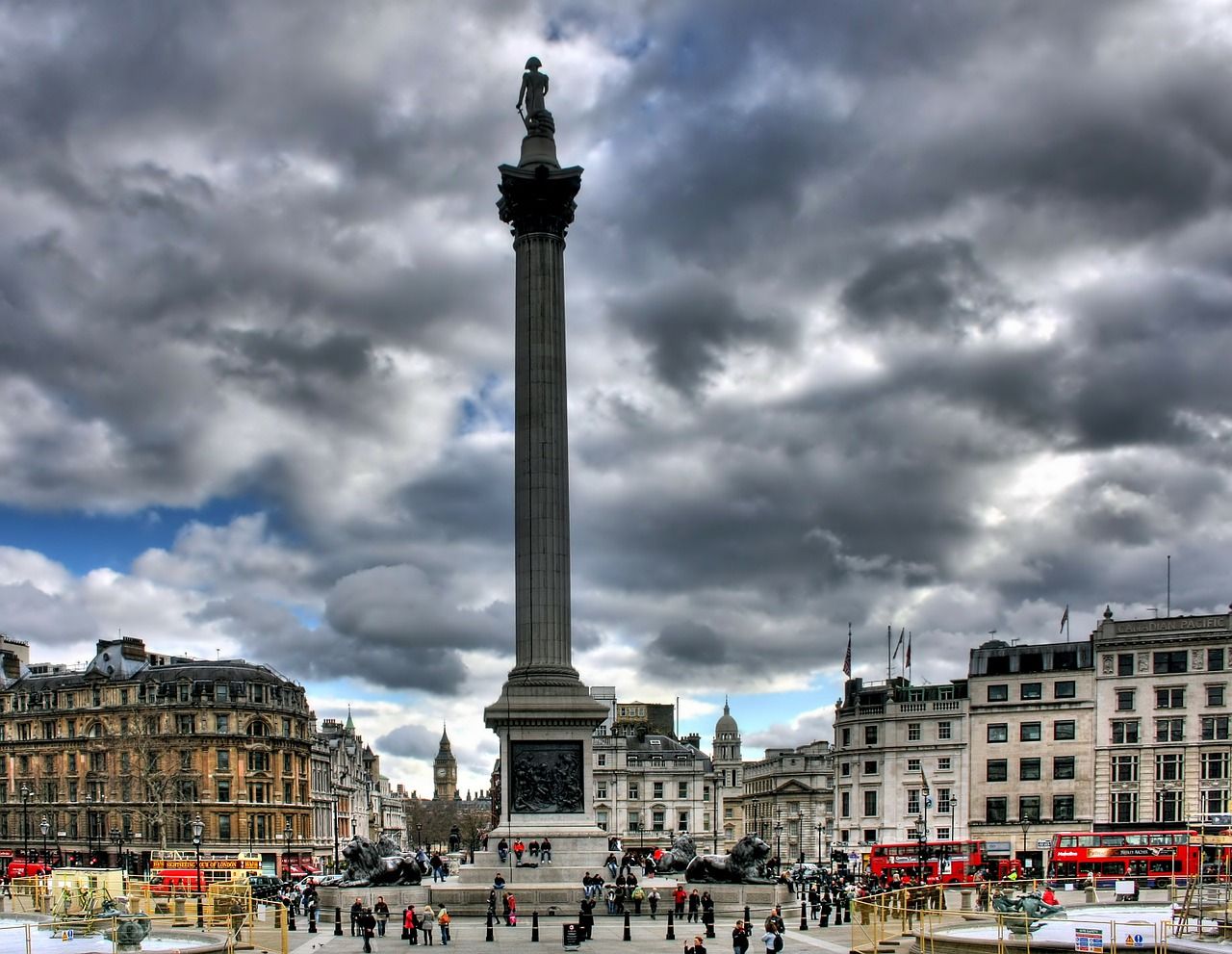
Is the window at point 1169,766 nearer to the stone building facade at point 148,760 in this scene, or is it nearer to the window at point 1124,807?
the window at point 1124,807

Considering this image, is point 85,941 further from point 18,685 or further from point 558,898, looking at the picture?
point 18,685

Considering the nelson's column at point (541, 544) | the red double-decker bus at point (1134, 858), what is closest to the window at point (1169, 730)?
the red double-decker bus at point (1134, 858)

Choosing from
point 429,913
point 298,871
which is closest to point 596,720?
point 429,913

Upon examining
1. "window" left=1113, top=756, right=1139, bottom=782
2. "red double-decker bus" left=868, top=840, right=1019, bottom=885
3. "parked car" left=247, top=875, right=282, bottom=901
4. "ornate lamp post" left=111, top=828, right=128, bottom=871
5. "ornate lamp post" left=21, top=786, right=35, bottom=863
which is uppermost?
"window" left=1113, top=756, right=1139, bottom=782

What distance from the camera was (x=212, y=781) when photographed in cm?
12000

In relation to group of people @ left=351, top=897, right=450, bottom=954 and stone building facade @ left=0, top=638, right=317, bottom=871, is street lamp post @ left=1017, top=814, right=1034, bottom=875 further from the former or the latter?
group of people @ left=351, top=897, right=450, bottom=954

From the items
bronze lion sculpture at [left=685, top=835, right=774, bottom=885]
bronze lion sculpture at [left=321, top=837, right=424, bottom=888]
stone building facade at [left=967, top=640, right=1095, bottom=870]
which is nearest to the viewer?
bronze lion sculpture at [left=685, top=835, right=774, bottom=885]

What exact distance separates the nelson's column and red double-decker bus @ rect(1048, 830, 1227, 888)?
95.3 feet

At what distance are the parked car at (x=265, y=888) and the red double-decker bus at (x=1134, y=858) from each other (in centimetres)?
4139

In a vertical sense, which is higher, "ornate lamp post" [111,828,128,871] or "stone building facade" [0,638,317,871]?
"stone building facade" [0,638,317,871]

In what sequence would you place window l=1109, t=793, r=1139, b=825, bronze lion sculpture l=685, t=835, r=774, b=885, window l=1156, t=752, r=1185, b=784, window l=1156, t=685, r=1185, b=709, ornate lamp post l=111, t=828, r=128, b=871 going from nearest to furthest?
bronze lion sculpture l=685, t=835, r=774, b=885 → window l=1156, t=752, r=1185, b=784 → window l=1156, t=685, r=1185, b=709 → window l=1109, t=793, r=1139, b=825 → ornate lamp post l=111, t=828, r=128, b=871

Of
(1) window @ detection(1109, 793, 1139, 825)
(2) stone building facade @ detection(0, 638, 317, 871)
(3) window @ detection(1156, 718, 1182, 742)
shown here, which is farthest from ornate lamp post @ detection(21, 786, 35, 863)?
(3) window @ detection(1156, 718, 1182, 742)

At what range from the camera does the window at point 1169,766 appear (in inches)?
3920

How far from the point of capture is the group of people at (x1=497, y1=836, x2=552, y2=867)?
61.3 metres
